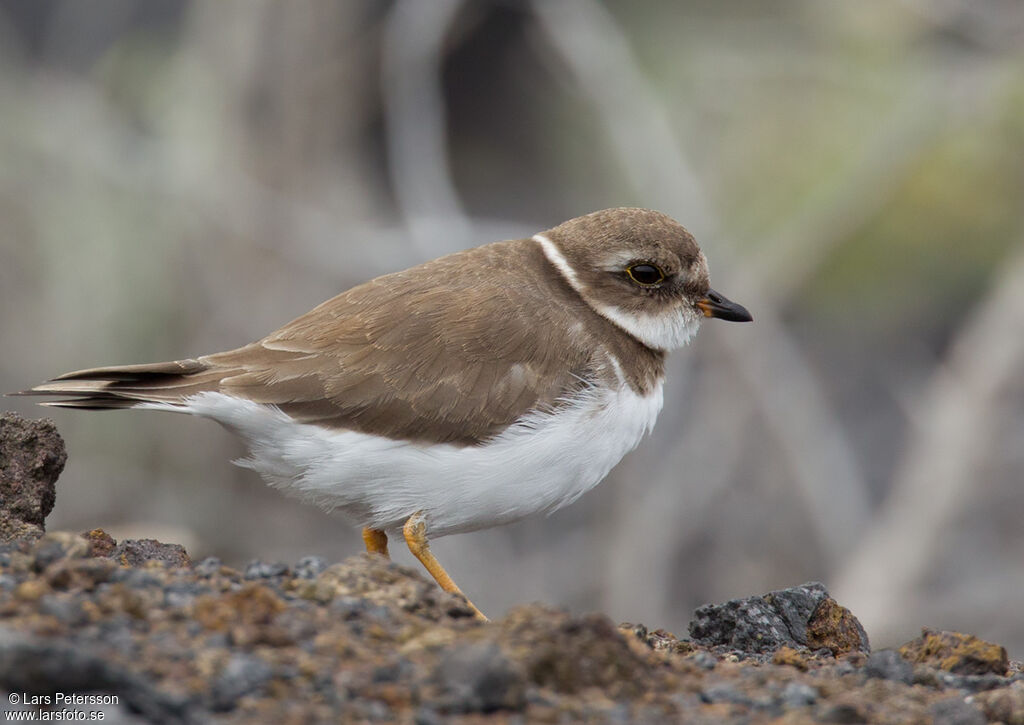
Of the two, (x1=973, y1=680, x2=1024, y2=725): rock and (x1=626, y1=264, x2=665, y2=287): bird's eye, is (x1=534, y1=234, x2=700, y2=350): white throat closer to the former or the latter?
(x1=626, y1=264, x2=665, y2=287): bird's eye

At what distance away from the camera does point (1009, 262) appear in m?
11.2

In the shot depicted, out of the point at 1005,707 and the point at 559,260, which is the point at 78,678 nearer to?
the point at 1005,707

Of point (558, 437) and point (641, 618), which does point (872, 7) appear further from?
point (558, 437)

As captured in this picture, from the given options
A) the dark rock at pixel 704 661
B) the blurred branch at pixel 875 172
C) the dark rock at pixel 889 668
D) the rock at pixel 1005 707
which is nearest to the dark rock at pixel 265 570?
the dark rock at pixel 704 661

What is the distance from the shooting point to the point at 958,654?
13.7 feet

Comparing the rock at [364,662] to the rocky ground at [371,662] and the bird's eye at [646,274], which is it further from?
the bird's eye at [646,274]

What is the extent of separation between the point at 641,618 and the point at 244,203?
4954 millimetres

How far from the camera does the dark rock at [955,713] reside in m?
3.45

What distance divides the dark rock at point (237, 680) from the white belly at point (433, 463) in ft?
6.27

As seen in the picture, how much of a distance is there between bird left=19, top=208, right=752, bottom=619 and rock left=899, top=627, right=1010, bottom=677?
1547 mm

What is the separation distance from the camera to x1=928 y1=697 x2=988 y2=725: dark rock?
136 inches

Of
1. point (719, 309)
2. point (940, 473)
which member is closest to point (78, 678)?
point (719, 309)

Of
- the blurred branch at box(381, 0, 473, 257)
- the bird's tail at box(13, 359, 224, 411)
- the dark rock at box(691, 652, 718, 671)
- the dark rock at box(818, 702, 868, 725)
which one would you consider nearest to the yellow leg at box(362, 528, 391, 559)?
the bird's tail at box(13, 359, 224, 411)

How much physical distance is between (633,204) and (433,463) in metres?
7.20
